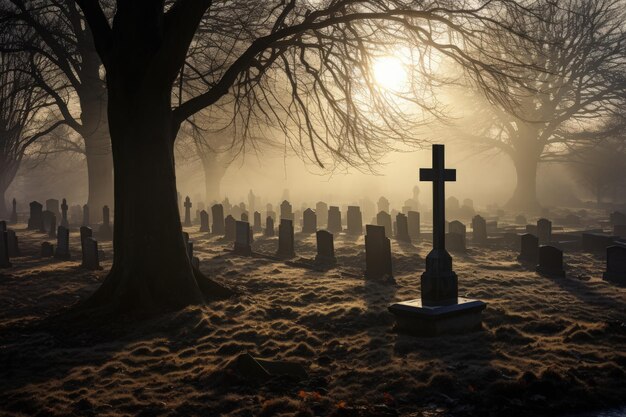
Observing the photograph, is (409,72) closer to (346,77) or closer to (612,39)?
(346,77)

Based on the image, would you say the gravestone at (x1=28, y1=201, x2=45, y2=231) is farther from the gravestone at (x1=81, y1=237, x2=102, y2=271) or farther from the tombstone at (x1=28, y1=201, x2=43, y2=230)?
the gravestone at (x1=81, y1=237, x2=102, y2=271)

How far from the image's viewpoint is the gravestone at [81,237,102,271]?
13.5m

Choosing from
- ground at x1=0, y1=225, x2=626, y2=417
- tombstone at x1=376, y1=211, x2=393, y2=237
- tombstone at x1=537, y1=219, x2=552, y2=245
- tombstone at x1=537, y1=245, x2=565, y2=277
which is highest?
tombstone at x1=376, y1=211, x2=393, y2=237

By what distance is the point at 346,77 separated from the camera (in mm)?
11820

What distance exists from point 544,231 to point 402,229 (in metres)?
4.24

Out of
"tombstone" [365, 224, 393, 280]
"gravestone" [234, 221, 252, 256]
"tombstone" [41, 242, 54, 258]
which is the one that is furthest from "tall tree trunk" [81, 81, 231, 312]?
"tombstone" [41, 242, 54, 258]

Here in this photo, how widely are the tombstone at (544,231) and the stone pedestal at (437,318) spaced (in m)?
11.4

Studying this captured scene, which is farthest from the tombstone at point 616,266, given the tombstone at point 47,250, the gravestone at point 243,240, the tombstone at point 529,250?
the tombstone at point 47,250

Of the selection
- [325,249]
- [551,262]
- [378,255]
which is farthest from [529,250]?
[325,249]

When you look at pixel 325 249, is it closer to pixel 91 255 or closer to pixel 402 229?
pixel 402 229

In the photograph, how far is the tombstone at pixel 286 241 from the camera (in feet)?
51.1

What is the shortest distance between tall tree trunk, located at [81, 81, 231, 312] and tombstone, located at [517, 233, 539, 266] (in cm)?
837

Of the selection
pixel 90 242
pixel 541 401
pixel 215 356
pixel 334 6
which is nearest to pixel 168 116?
pixel 334 6

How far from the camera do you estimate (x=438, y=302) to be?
7.80 metres
